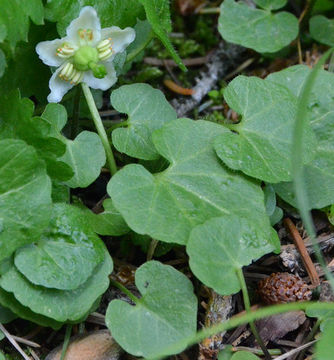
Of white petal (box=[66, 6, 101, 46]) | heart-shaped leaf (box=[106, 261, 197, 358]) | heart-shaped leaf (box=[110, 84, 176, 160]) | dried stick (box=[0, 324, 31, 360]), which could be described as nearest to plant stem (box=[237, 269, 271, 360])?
heart-shaped leaf (box=[106, 261, 197, 358])

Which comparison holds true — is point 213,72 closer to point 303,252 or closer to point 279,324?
point 303,252

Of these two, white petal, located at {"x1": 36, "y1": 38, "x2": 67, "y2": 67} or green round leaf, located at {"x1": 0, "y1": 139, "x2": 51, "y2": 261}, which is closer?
green round leaf, located at {"x1": 0, "y1": 139, "x2": 51, "y2": 261}

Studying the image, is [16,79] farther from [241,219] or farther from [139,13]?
[241,219]

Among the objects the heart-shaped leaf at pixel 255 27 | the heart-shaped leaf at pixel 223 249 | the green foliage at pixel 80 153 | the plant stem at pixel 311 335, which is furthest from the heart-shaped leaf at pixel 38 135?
the heart-shaped leaf at pixel 255 27

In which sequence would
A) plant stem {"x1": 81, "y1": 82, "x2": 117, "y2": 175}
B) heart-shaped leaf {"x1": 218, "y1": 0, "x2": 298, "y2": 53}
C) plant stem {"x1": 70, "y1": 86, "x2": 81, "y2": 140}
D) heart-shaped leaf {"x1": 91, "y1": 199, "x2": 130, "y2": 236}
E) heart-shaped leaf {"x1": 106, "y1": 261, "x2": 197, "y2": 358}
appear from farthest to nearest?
heart-shaped leaf {"x1": 218, "y1": 0, "x2": 298, "y2": 53} → plant stem {"x1": 70, "y1": 86, "x2": 81, "y2": 140} → plant stem {"x1": 81, "y1": 82, "x2": 117, "y2": 175} → heart-shaped leaf {"x1": 91, "y1": 199, "x2": 130, "y2": 236} → heart-shaped leaf {"x1": 106, "y1": 261, "x2": 197, "y2": 358}

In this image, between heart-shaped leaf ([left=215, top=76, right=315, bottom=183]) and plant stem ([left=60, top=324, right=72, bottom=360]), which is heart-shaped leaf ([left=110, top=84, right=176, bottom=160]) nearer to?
heart-shaped leaf ([left=215, top=76, right=315, bottom=183])

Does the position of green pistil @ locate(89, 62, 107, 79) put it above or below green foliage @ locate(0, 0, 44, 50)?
below

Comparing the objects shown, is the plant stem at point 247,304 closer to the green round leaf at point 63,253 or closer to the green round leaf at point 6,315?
the green round leaf at point 63,253

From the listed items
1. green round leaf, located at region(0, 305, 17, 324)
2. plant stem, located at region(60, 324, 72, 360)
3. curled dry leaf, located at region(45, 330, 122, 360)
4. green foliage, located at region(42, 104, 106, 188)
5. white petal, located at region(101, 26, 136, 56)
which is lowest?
curled dry leaf, located at region(45, 330, 122, 360)
